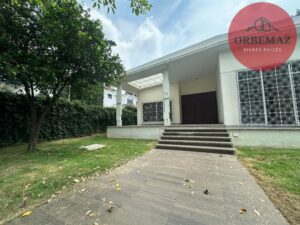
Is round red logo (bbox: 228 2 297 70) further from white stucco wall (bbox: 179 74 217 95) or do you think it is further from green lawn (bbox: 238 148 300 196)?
white stucco wall (bbox: 179 74 217 95)

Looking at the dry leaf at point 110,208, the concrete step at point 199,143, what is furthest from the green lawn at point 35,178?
the concrete step at point 199,143

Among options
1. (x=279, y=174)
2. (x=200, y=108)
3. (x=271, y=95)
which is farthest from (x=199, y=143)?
(x=200, y=108)

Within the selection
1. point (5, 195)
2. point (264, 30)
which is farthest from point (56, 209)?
point (264, 30)

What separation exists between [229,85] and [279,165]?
396 cm

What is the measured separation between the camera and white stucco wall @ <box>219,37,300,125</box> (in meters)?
6.43

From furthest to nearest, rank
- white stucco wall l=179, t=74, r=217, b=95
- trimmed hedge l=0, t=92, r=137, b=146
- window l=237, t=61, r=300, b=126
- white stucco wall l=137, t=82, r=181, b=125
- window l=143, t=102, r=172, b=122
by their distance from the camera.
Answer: window l=143, t=102, r=172, b=122 → white stucco wall l=137, t=82, r=181, b=125 → white stucco wall l=179, t=74, r=217, b=95 → trimmed hedge l=0, t=92, r=137, b=146 → window l=237, t=61, r=300, b=126

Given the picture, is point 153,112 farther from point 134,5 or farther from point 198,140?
point 134,5

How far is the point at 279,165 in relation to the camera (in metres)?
3.47

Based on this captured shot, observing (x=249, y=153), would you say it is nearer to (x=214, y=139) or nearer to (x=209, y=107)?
(x=214, y=139)

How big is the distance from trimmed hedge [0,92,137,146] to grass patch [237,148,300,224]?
381 inches

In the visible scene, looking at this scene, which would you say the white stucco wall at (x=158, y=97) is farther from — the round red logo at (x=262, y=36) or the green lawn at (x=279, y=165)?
the green lawn at (x=279, y=165)

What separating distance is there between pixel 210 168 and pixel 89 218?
275cm

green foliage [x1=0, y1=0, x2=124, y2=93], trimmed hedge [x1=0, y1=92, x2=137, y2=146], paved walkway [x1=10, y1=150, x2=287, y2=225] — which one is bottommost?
paved walkway [x1=10, y1=150, x2=287, y2=225]

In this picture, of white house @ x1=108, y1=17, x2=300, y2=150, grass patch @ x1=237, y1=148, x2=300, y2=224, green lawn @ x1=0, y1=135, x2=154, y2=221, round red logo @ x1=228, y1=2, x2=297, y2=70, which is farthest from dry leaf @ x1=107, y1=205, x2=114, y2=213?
round red logo @ x1=228, y1=2, x2=297, y2=70
